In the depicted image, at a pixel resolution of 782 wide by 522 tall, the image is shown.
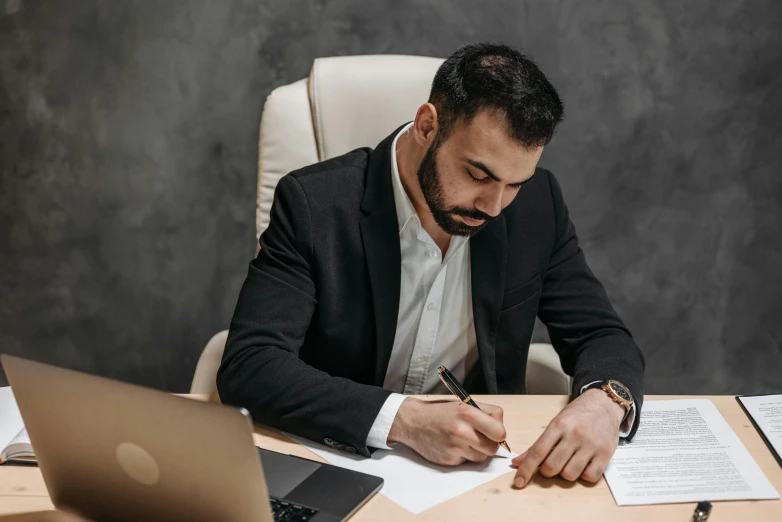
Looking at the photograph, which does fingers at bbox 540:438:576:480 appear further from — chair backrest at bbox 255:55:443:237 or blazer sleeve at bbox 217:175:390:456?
chair backrest at bbox 255:55:443:237

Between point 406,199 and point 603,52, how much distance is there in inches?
36.1

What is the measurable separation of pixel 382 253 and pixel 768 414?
0.71 m

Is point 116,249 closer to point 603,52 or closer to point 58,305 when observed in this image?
point 58,305

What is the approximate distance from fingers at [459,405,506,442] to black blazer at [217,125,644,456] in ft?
0.55

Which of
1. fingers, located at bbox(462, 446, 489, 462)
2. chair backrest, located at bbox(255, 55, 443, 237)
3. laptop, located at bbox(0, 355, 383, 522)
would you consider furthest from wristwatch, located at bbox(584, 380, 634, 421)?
chair backrest, located at bbox(255, 55, 443, 237)

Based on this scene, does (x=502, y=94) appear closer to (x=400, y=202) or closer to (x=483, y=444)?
(x=400, y=202)

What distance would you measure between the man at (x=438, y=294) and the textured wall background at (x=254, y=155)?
0.64 meters

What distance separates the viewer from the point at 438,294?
5.19 ft

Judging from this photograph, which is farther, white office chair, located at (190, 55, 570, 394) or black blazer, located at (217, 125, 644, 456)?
white office chair, located at (190, 55, 570, 394)

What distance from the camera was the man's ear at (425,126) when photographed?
1.43 meters

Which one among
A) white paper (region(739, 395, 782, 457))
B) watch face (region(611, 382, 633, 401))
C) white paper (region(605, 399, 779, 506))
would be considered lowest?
white paper (region(739, 395, 782, 457))

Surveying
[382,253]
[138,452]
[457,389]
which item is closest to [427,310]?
[382,253]

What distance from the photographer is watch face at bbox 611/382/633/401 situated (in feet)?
4.28

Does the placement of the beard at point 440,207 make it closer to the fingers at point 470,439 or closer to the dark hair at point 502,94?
the dark hair at point 502,94
